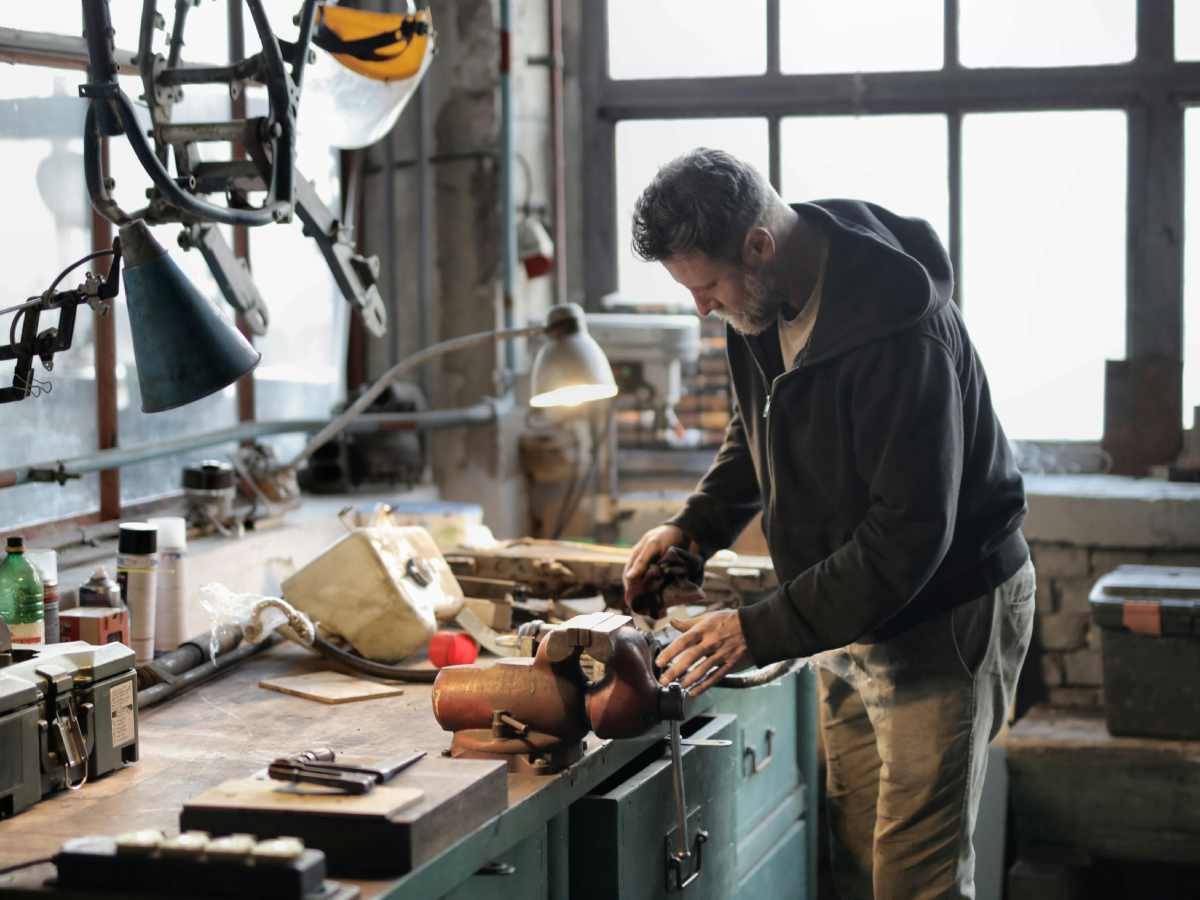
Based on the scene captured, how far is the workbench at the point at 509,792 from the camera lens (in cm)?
A: 178

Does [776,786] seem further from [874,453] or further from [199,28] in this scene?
[199,28]

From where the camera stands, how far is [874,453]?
217 cm

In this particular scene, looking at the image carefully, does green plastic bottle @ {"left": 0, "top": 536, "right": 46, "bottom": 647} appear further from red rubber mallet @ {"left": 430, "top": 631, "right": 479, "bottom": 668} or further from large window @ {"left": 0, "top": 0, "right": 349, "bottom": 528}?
red rubber mallet @ {"left": 430, "top": 631, "right": 479, "bottom": 668}

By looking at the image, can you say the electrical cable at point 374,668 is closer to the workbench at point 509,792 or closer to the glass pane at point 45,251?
the workbench at point 509,792

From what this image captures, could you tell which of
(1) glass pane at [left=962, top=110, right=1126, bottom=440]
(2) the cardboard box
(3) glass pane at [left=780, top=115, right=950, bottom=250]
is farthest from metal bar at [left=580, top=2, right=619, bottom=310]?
(2) the cardboard box

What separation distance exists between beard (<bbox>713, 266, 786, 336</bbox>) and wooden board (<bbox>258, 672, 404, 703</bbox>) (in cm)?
79

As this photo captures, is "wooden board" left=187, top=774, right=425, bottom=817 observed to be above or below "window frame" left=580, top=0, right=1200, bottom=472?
below

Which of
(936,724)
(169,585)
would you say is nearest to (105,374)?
(169,585)

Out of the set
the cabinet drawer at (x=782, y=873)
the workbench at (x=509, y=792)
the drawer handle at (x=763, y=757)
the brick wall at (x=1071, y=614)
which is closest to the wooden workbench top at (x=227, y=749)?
the workbench at (x=509, y=792)

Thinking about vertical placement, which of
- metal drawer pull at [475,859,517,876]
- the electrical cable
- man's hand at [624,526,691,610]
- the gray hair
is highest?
the gray hair

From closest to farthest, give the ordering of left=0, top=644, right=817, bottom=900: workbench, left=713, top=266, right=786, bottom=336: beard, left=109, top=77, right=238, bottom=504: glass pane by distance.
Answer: left=0, top=644, right=817, bottom=900: workbench < left=713, top=266, right=786, bottom=336: beard < left=109, top=77, right=238, bottom=504: glass pane

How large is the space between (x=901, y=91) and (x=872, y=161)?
0.21 metres

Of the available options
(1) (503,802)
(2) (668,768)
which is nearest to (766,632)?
(2) (668,768)

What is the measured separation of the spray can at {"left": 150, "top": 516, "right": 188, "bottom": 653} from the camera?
255 centimetres
